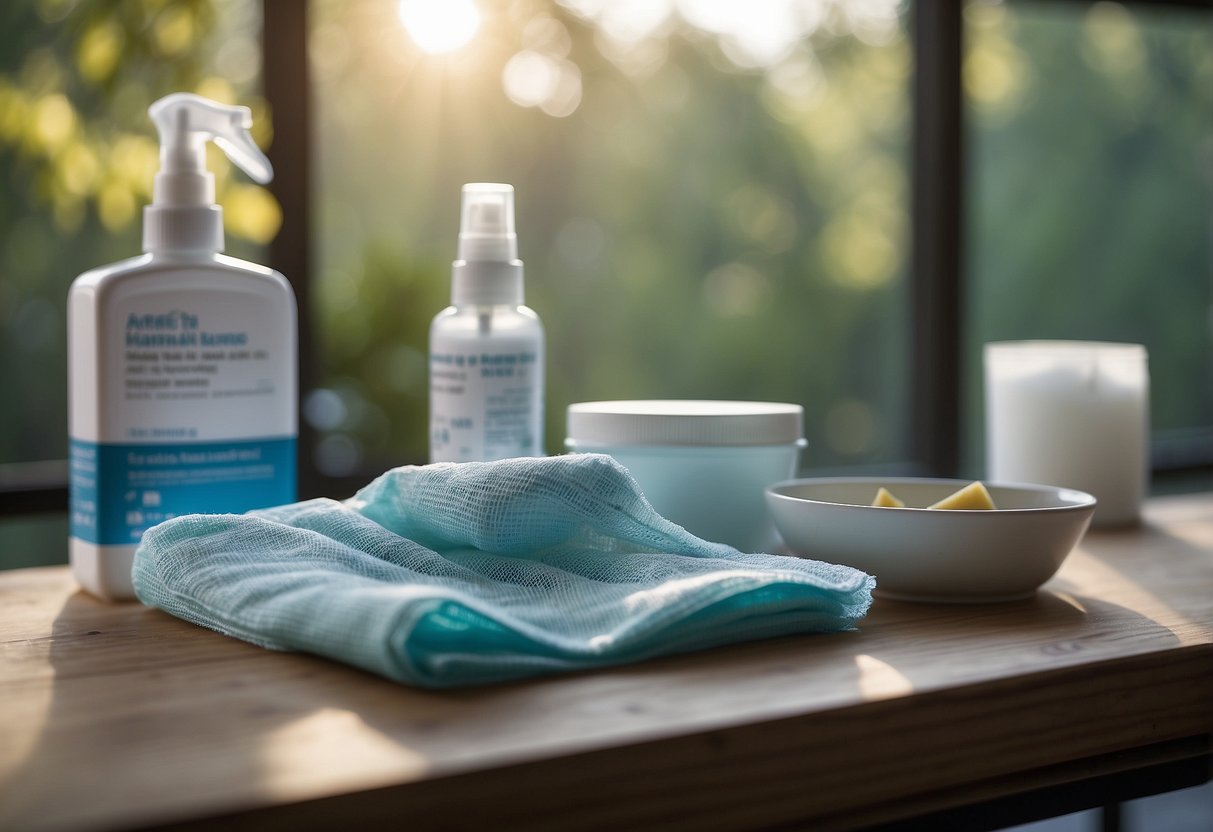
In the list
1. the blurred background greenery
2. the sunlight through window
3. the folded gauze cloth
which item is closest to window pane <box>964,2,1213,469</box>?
the blurred background greenery

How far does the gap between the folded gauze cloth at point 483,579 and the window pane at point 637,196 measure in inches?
45.6

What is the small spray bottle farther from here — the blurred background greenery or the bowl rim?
the blurred background greenery

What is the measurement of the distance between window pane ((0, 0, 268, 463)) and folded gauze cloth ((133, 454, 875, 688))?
1.34ft

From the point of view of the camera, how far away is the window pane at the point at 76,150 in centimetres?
91

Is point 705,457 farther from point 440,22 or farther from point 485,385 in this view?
point 440,22

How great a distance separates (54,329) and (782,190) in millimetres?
2219

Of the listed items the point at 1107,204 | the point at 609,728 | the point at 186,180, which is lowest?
the point at 609,728

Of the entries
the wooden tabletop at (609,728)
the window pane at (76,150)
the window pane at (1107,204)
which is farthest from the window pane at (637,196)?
the wooden tabletop at (609,728)

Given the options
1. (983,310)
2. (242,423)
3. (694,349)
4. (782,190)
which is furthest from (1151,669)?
(782,190)

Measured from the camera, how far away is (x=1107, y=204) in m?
2.59

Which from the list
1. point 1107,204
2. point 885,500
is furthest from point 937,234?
point 1107,204

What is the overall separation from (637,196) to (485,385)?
94.9 inches

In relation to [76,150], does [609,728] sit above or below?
below

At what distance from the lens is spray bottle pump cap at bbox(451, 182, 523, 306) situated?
649 mm
